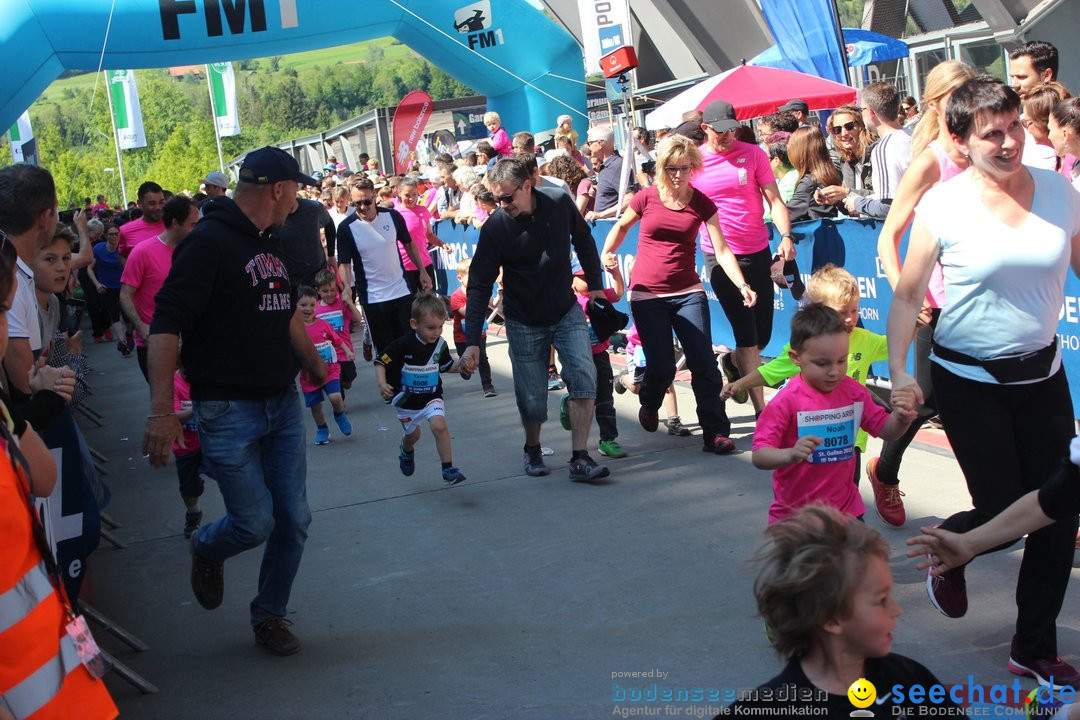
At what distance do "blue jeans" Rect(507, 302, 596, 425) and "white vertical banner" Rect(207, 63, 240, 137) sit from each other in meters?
54.8

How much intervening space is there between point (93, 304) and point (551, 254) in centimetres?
1449

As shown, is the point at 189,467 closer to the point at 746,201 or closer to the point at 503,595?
the point at 503,595

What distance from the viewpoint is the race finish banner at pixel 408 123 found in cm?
→ 2130

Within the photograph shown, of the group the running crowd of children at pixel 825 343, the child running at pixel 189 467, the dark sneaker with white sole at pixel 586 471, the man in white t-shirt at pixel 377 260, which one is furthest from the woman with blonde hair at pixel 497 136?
the child running at pixel 189 467

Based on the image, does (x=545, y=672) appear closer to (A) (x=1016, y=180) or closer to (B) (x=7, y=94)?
(A) (x=1016, y=180)

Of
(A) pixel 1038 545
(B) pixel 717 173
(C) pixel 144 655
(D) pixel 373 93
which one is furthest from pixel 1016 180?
(D) pixel 373 93

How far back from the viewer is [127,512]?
771 cm

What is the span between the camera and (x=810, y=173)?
8.90m

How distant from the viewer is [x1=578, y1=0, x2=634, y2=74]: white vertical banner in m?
17.2

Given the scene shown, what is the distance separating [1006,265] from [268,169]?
285 centimetres

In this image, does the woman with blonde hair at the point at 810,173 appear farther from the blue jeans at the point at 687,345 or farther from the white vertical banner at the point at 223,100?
the white vertical banner at the point at 223,100

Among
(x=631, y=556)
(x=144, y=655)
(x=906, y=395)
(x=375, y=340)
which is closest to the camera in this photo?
(x=906, y=395)

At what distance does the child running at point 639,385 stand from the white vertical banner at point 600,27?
31.3 feet

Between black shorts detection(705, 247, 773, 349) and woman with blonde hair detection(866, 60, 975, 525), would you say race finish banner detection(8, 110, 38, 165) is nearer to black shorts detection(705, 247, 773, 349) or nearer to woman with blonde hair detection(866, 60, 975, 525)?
black shorts detection(705, 247, 773, 349)
